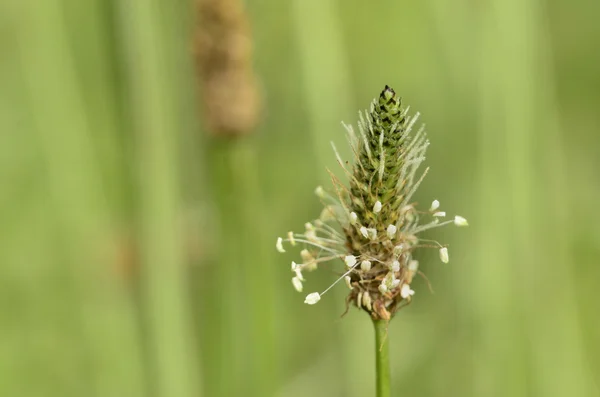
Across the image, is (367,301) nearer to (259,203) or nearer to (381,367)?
(381,367)

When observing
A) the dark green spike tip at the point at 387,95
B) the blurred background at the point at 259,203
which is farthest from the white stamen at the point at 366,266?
the blurred background at the point at 259,203

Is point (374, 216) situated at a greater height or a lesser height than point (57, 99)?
lesser

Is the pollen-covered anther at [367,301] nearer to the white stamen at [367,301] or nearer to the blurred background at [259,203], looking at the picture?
the white stamen at [367,301]

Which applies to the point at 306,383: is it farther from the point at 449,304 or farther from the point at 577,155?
the point at 577,155

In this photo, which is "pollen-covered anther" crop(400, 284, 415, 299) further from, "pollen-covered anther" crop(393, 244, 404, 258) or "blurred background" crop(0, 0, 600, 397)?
"blurred background" crop(0, 0, 600, 397)

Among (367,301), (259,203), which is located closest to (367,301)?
(367,301)

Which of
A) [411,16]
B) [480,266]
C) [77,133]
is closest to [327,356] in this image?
[480,266]

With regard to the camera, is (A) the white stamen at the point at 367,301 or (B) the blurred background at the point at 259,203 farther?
(B) the blurred background at the point at 259,203

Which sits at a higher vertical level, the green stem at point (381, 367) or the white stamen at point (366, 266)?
the white stamen at point (366, 266)

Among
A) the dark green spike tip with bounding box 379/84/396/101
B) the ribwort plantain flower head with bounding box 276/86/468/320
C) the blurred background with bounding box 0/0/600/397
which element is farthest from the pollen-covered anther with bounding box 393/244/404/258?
the blurred background with bounding box 0/0/600/397
